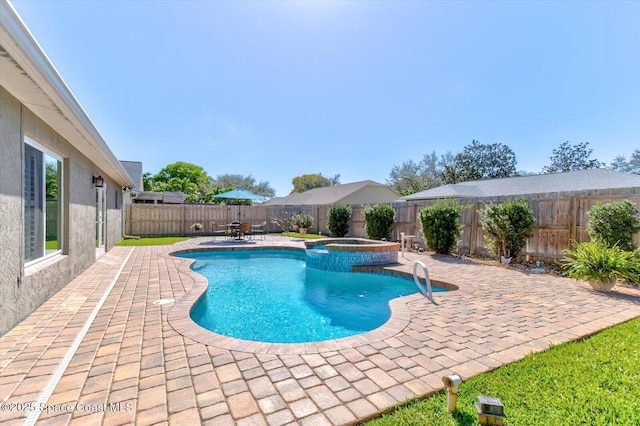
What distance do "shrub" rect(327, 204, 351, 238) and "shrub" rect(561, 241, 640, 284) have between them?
10.6m

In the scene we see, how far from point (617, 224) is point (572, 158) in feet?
120

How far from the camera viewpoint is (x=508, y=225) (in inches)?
328

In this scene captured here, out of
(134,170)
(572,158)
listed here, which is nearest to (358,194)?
(134,170)

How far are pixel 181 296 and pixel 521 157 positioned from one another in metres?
42.2

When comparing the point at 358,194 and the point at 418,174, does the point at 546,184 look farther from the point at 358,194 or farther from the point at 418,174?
the point at 418,174

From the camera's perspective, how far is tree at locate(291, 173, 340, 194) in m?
50.2

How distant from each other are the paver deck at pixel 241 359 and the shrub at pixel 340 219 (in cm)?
1097

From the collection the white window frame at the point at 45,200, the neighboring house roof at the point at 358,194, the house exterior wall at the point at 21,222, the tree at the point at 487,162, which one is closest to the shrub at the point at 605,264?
the house exterior wall at the point at 21,222

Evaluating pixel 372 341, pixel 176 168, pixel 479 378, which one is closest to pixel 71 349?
pixel 372 341

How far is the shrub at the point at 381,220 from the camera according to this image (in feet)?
42.3

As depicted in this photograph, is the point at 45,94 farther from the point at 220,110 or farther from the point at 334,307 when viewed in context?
the point at 220,110

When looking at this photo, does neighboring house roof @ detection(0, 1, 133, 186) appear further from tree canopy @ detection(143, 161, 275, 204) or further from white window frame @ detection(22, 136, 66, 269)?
tree canopy @ detection(143, 161, 275, 204)

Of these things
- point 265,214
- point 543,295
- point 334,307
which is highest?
point 265,214

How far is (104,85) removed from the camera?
1125 cm
